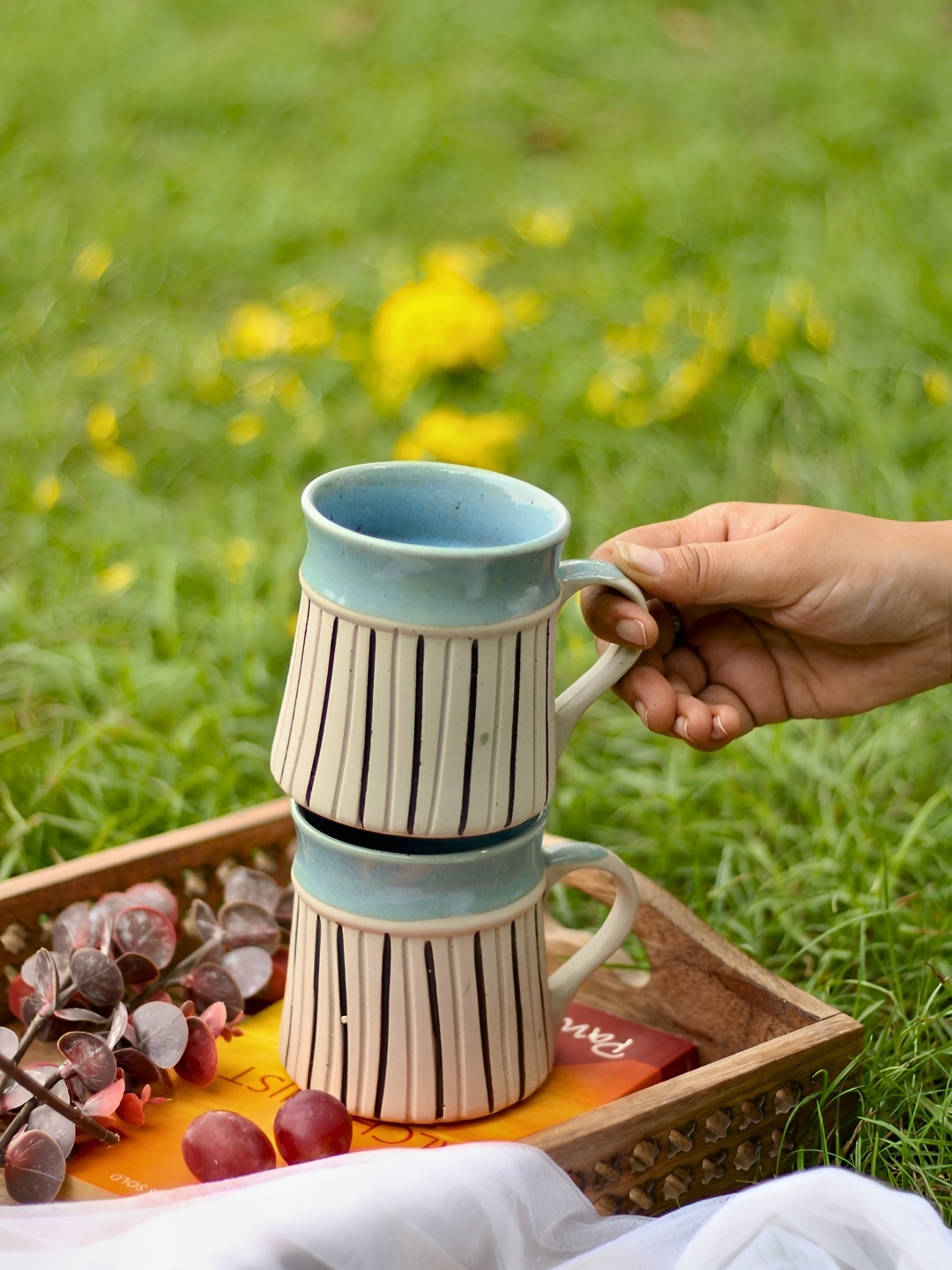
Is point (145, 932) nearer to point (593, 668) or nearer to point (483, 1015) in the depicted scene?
point (483, 1015)

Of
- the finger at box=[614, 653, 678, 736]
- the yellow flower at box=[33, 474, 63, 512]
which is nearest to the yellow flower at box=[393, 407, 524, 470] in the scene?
the yellow flower at box=[33, 474, 63, 512]

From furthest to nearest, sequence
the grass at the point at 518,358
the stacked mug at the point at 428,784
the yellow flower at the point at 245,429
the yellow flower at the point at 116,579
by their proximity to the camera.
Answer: the yellow flower at the point at 245,429 < the yellow flower at the point at 116,579 < the grass at the point at 518,358 < the stacked mug at the point at 428,784

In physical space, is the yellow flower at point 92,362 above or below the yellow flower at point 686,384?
below

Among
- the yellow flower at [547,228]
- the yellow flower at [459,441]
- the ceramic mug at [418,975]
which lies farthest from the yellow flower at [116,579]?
the yellow flower at [547,228]

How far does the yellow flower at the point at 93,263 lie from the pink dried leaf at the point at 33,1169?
2651 millimetres

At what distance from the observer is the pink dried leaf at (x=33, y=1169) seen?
106 cm

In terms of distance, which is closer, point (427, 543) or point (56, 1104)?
point (56, 1104)

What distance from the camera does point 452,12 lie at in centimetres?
484

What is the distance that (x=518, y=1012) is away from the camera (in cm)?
119

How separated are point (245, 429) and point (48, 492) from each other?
432mm

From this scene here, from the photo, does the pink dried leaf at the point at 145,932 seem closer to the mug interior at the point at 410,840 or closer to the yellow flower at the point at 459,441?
the mug interior at the point at 410,840

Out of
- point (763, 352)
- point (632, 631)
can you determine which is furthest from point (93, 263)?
point (632, 631)

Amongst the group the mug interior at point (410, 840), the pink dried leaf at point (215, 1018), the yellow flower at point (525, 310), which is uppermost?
the yellow flower at point (525, 310)

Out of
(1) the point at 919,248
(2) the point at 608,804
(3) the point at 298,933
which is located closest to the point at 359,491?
(3) the point at 298,933
